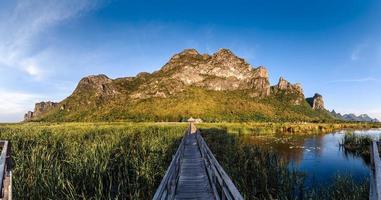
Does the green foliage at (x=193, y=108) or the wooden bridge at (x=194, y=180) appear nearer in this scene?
the wooden bridge at (x=194, y=180)

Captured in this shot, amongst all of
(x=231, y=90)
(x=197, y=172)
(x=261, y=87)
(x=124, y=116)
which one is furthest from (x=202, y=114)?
(x=197, y=172)

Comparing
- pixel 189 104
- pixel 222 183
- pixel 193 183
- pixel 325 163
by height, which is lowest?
pixel 325 163

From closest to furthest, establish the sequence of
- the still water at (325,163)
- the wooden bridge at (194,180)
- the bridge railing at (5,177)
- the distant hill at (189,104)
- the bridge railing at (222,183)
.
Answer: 1. the bridge railing at (5,177)
2. the bridge railing at (222,183)
3. the wooden bridge at (194,180)
4. the still water at (325,163)
5. the distant hill at (189,104)

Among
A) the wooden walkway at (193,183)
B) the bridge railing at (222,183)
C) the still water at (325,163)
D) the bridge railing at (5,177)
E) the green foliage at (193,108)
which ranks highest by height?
the green foliage at (193,108)

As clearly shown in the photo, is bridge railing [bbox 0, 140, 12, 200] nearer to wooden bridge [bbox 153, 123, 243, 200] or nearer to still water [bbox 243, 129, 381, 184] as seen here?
wooden bridge [bbox 153, 123, 243, 200]

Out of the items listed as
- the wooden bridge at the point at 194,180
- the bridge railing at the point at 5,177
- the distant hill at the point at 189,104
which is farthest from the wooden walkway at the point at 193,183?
the distant hill at the point at 189,104

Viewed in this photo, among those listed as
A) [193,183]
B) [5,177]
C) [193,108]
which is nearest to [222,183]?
[5,177]

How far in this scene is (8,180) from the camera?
318cm

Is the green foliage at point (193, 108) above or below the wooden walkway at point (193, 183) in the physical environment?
above

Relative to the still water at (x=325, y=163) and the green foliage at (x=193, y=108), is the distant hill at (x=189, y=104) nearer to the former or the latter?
the green foliage at (x=193, y=108)

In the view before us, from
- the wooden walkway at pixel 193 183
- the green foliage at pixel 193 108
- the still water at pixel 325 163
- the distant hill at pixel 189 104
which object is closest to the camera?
the wooden walkway at pixel 193 183

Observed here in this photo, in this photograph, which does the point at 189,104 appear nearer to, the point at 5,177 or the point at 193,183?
the point at 193,183

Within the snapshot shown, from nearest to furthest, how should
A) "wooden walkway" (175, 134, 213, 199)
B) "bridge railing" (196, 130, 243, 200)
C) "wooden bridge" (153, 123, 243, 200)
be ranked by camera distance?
1. "bridge railing" (196, 130, 243, 200)
2. "wooden bridge" (153, 123, 243, 200)
3. "wooden walkway" (175, 134, 213, 199)

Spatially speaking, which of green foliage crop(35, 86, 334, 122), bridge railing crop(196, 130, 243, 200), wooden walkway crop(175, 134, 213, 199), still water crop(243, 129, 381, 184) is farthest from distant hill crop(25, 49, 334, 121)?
bridge railing crop(196, 130, 243, 200)
